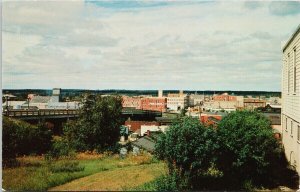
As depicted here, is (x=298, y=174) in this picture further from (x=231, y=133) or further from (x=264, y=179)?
(x=231, y=133)

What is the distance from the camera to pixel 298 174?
611 inches

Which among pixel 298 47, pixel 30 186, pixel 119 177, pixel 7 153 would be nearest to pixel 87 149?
pixel 7 153

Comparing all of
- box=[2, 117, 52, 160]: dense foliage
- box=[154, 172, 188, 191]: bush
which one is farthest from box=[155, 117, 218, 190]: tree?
box=[2, 117, 52, 160]: dense foliage

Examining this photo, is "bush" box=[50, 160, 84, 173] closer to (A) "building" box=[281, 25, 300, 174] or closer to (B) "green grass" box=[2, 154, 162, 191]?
(B) "green grass" box=[2, 154, 162, 191]

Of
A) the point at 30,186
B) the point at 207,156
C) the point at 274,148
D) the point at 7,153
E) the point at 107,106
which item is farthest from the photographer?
the point at 107,106

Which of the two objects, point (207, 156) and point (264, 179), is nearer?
point (207, 156)

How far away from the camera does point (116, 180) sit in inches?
577

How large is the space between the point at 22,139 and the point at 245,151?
47.2 ft

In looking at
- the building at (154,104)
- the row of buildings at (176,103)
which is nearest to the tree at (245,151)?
the row of buildings at (176,103)

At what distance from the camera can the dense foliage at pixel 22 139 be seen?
66.3 feet

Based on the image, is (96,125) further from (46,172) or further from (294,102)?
(294,102)

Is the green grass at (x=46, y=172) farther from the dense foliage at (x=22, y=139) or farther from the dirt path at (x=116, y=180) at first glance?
the dense foliage at (x=22, y=139)

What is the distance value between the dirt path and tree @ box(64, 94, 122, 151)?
1241cm

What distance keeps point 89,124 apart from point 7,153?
11465 millimetres
